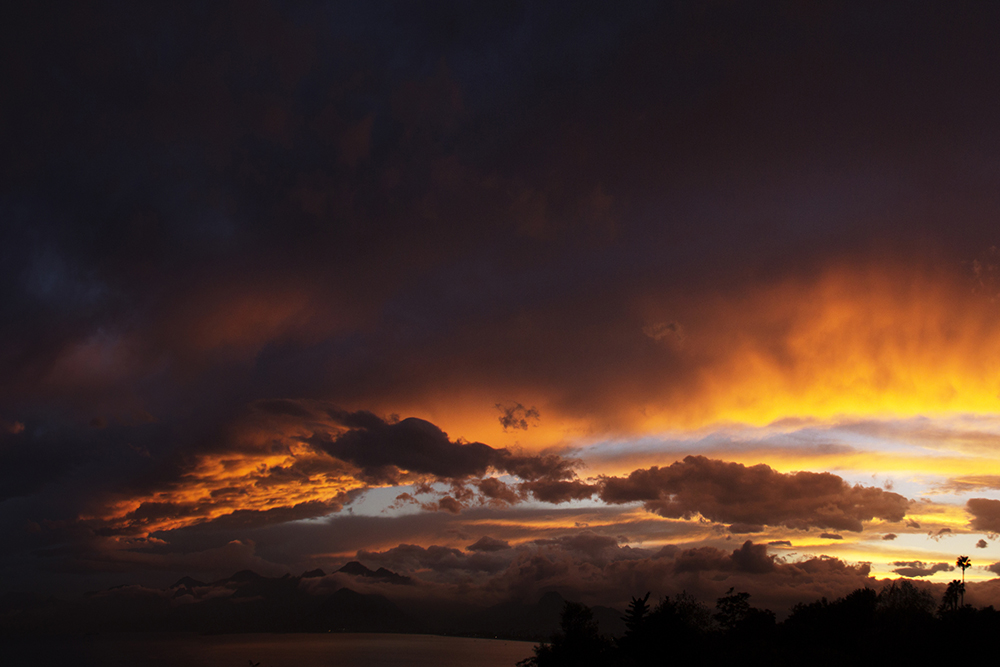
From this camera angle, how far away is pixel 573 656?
8962 centimetres

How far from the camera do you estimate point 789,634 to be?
98.4 m

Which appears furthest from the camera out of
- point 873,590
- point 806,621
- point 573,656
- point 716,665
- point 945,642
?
point 873,590

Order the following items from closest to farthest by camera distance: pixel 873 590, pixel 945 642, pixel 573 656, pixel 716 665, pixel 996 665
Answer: pixel 996 665, pixel 945 642, pixel 716 665, pixel 573 656, pixel 873 590

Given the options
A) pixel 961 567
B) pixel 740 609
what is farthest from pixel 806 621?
pixel 961 567

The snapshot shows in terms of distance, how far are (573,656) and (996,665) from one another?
168 feet

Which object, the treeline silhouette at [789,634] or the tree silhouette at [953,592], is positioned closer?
the treeline silhouette at [789,634]

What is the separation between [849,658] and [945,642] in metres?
9.18

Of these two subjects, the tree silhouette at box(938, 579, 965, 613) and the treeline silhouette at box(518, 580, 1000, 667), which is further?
the tree silhouette at box(938, 579, 965, 613)

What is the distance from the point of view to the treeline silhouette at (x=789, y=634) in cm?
6310

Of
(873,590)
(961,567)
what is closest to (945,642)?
(873,590)

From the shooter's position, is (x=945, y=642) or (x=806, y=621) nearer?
(x=945, y=642)

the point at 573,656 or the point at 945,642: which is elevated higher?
the point at 945,642

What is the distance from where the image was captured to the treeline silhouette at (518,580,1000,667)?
6310cm

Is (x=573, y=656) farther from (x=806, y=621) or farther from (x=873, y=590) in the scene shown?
(x=873, y=590)
